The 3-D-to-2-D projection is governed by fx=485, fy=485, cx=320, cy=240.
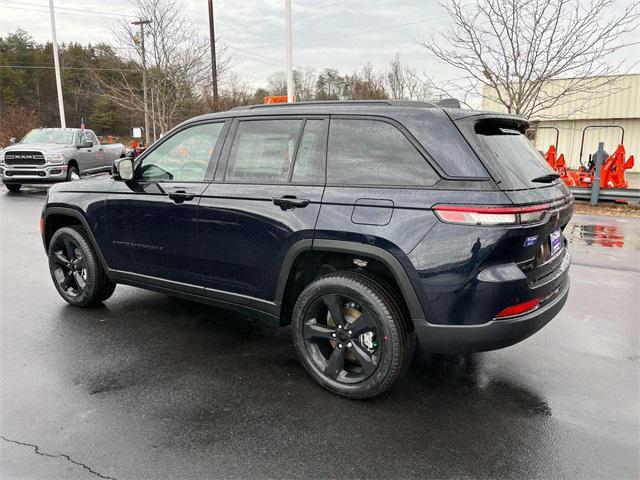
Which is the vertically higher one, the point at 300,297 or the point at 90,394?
the point at 300,297

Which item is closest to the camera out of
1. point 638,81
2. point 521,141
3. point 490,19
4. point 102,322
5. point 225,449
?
point 225,449

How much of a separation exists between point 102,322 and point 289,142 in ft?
8.28

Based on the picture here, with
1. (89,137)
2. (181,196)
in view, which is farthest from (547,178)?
(89,137)

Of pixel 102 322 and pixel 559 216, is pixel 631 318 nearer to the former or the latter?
pixel 559 216

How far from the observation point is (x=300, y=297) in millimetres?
3326

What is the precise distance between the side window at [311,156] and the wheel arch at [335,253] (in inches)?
18.1

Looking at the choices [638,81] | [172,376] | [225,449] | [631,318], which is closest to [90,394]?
[172,376]

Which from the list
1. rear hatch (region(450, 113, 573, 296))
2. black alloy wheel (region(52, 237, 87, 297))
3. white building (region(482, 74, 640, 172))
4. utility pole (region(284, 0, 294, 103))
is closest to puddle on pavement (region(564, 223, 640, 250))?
rear hatch (region(450, 113, 573, 296))

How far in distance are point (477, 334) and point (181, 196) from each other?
7.95 ft

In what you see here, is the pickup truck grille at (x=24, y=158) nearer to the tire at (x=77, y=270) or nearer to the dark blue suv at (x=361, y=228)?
the tire at (x=77, y=270)

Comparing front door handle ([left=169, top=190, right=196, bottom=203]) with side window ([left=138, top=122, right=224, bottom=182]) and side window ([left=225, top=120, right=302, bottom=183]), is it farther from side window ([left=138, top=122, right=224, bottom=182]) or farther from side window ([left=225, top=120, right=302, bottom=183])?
side window ([left=225, top=120, right=302, bottom=183])

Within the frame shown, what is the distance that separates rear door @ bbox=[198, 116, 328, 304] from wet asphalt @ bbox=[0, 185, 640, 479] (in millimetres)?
683

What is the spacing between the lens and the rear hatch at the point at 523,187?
2783mm

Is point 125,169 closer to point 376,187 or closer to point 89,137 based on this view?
point 376,187
